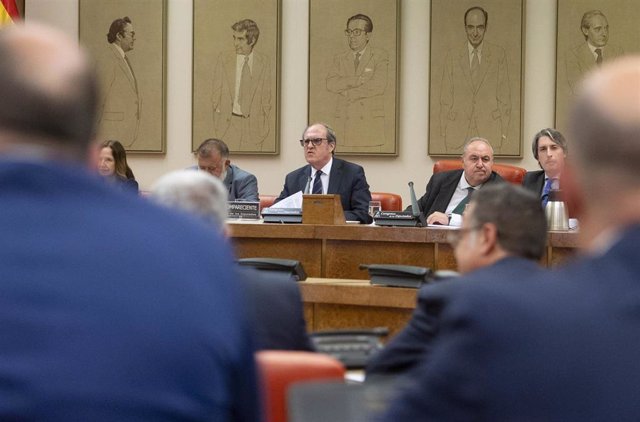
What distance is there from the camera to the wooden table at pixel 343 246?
6180mm

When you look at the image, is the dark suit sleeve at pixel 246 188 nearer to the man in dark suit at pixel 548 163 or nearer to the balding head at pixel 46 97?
the man in dark suit at pixel 548 163

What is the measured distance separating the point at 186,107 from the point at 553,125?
11.3ft

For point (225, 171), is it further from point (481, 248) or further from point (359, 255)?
point (481, 248)

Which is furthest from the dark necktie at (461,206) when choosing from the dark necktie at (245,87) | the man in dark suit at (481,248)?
the man in dark suit at (481,248)

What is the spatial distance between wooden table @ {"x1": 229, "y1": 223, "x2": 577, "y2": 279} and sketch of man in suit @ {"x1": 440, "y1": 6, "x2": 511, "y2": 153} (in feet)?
10.7

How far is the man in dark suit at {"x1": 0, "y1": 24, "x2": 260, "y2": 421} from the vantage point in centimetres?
119

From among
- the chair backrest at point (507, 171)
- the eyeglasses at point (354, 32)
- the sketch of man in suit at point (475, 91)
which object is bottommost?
the chair backrest at point (507, 171)

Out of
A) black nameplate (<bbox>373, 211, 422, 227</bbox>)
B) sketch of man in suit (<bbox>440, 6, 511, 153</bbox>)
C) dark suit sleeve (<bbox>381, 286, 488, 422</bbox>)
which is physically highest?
sketch of man in suit (<bbox>440, 6, 511, 153</bbox>)

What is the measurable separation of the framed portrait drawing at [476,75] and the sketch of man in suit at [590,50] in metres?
0.44

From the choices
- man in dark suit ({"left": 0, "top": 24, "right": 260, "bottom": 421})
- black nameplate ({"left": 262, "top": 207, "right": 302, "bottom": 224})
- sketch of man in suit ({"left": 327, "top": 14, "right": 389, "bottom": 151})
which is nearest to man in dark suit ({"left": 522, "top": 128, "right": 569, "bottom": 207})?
black nameplate ({"left": 262, "top": 207, "right": 302, "bottom": 224})

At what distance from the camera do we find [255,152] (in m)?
9.93

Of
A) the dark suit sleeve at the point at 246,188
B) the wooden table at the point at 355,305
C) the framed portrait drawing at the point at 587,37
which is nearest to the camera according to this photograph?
the wooden table at the point at 355,305

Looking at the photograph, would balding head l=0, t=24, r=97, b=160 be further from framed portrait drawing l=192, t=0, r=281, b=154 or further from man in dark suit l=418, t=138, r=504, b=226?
framed portrait drawing l=192, t=0, r=281, b=154

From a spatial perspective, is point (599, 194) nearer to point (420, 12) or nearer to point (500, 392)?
point (500, 392)
